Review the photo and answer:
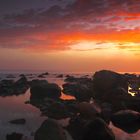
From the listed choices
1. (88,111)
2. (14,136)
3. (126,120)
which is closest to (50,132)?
(14,136)

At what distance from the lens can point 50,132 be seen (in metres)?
17.7

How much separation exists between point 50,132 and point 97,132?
121 inches

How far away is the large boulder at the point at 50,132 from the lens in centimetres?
1755

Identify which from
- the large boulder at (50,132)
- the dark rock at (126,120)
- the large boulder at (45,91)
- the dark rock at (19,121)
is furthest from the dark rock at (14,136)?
the large boulder at (45,91)

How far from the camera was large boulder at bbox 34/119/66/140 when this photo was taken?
17547mm

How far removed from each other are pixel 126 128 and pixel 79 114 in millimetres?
4924

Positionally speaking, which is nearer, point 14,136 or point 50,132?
point 50,132

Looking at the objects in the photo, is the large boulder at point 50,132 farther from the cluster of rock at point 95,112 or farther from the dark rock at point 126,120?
the dark rock at point 126,120

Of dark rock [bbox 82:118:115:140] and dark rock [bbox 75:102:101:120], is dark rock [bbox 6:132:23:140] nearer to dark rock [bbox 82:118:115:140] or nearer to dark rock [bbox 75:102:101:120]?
dark rock [bbox 82:118:115:140]

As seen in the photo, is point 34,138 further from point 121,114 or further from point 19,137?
point 121,114

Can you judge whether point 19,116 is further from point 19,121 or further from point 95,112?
point 95,112

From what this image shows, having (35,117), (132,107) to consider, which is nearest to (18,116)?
(35,117)

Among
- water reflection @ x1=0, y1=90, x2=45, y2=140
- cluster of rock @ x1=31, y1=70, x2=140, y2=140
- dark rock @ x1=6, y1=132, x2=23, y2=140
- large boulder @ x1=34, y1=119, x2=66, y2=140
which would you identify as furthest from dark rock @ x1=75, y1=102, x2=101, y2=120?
dark rock @ x1=6, y1=132, x2=23, y2=140

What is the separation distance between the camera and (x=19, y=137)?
59.2ft
